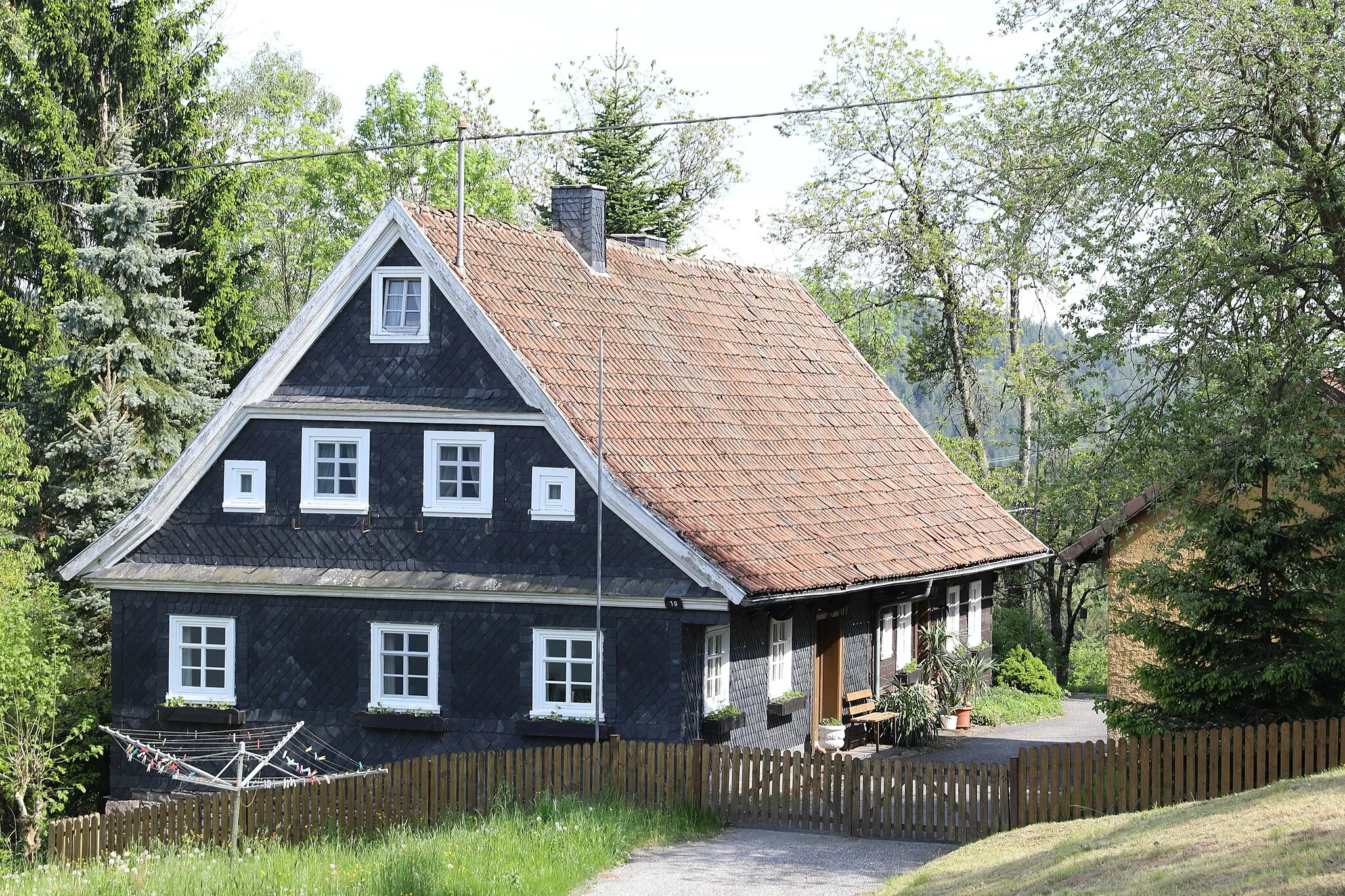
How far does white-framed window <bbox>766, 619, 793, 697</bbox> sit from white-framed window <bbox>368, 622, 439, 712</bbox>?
4.70 meters

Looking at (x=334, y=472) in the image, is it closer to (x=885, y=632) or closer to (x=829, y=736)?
(x=829, y=736)

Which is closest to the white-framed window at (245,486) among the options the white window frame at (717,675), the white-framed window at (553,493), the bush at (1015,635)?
the white-framed window at (553,493)

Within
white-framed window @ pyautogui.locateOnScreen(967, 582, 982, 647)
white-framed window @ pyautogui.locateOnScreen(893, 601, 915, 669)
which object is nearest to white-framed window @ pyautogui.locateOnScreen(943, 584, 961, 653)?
white-framed window @ pyautogui.locateOnScreen(967, 582, 982, 647)

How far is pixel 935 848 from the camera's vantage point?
57.7ft

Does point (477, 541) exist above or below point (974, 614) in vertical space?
above

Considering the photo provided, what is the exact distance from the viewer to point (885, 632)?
26.8 m

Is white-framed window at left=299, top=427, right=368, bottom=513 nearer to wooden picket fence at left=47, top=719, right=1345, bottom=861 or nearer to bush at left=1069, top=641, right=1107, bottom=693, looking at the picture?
wooden picket fence at left=47, top=719, right=1345, bottom=861

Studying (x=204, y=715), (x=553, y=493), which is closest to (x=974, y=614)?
(x=553, y=493)

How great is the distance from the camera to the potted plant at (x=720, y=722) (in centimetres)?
2102

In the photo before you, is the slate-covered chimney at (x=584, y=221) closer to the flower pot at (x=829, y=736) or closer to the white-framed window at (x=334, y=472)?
the white-framed window at (x=334, y=472)

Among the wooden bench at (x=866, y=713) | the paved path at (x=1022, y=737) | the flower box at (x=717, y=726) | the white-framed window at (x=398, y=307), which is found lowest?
the paved path at (x=1022, y=737)

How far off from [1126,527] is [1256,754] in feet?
21.9

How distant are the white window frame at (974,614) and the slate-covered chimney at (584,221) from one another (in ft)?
33.7

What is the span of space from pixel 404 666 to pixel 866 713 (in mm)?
7447
